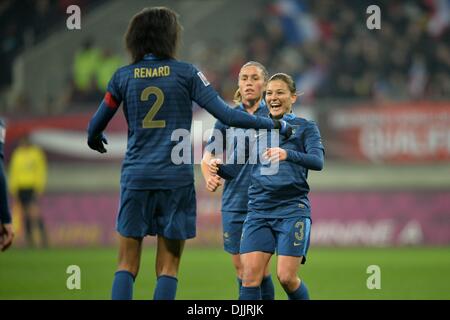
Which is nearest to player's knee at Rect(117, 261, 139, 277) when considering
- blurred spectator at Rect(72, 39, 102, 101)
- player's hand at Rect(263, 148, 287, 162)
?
player's hand at Rect(263, 148, 287, 162)

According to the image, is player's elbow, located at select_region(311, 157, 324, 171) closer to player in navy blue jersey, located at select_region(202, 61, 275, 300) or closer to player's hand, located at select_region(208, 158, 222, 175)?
player's hand, located at select_region(208, 158, 222, 175)

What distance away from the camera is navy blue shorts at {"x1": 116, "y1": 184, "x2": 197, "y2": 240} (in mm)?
5746

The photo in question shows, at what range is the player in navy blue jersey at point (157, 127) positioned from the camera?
5711 millimetres

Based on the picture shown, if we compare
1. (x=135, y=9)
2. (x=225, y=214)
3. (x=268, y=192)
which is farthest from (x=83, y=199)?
(x=268, y=192)

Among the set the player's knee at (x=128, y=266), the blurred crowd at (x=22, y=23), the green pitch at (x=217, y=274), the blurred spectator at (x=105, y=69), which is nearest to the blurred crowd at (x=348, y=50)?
the blurred spectator at (x=105, y=69)

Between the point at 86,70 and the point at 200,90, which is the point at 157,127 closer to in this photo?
the point at 200,90

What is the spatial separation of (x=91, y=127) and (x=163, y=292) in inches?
45.9

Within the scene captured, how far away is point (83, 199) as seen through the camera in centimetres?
1650

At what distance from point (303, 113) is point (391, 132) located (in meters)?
1.62

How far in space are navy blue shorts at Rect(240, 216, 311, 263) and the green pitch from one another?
255cm

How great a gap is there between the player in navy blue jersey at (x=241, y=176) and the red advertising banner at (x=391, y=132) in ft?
28.5

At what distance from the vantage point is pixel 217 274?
39.0 feet

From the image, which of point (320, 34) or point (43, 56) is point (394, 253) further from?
point (43, 56)

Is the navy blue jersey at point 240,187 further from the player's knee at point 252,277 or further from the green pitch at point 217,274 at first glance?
the green pitch at point 217,274
